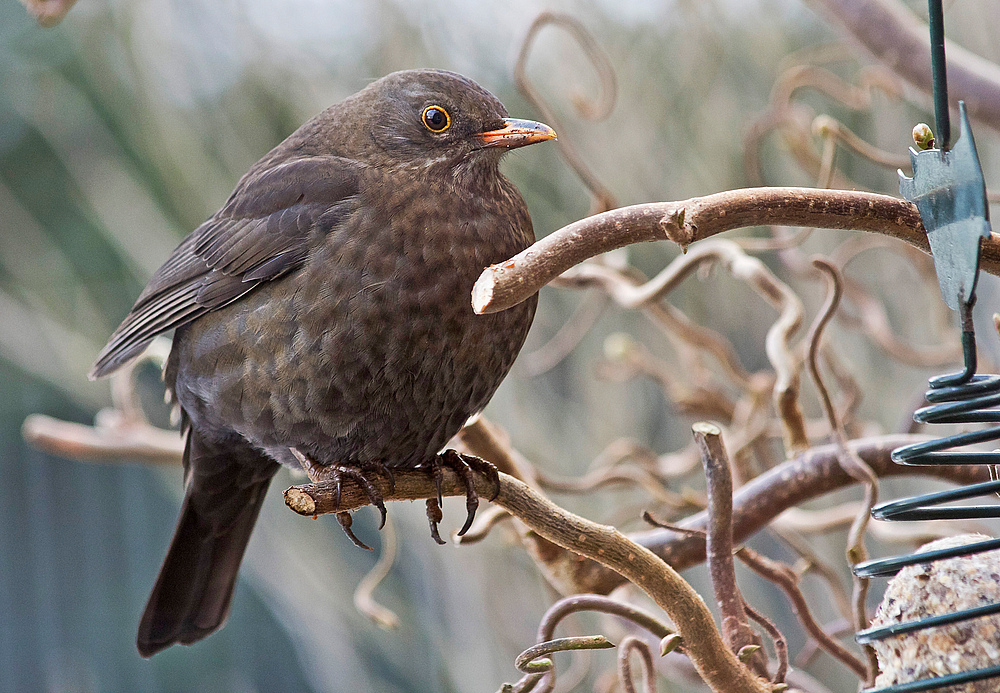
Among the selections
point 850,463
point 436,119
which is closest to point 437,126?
point 436,119

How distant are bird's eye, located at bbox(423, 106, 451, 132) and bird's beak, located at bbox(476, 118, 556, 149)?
0.24ft

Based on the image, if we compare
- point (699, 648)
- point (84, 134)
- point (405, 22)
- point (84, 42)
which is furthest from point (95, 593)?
point (699, 648)

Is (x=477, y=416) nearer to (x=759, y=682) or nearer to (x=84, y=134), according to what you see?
(x=759, y=682)

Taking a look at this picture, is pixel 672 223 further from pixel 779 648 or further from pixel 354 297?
pixel 354 297

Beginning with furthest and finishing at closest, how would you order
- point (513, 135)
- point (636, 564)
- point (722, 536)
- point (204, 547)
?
point (204, 547) → point (513, 135) → point (722, 536) → point (636, 564)

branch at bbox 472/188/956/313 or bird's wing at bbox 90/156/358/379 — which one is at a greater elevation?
bird's wing at bbox 90/156/358/379

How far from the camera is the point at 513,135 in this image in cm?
171

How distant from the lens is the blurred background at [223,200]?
3.38 meters

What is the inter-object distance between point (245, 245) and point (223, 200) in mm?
1796

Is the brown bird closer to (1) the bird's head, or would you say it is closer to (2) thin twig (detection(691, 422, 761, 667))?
(1) the bird's head

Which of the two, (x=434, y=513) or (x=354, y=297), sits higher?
(x=354, y=297)

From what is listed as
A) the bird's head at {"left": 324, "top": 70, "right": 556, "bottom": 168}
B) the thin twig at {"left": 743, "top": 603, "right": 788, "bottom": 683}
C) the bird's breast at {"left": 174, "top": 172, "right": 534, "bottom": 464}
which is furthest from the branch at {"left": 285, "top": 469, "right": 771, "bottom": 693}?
the bird's head at {"left": 324, "top": 70, "right": 556, "bottom": 168}

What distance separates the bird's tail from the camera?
6.75ft

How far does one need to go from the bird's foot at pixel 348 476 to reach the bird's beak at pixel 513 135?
617mm
